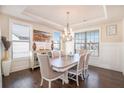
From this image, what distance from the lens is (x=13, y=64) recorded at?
350 centimetres

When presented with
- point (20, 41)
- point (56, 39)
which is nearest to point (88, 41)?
point (56, 39)

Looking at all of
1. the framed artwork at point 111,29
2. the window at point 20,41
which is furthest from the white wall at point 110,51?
the window at point 20,41

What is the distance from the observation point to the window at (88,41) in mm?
4750

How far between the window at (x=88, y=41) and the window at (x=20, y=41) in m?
2.86

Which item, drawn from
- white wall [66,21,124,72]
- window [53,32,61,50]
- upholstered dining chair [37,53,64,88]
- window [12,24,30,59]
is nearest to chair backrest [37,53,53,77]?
upholstered dining chair [37,53,64,88]

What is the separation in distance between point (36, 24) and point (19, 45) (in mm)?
1273

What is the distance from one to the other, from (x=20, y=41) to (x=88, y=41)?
3.49m

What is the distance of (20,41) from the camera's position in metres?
3.85

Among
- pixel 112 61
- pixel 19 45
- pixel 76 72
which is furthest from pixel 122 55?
pixel 19 45

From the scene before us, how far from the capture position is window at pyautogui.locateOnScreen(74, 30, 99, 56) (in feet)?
15.6

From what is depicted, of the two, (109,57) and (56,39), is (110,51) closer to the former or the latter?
(109,57)

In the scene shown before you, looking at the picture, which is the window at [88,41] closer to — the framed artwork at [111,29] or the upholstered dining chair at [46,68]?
the framed artwork at [111,29]

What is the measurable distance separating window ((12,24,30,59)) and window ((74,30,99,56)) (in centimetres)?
286
